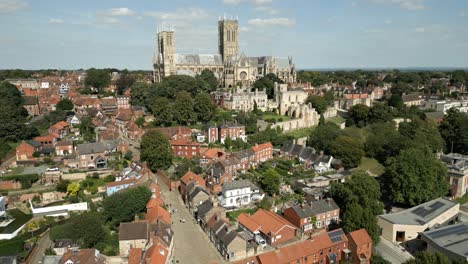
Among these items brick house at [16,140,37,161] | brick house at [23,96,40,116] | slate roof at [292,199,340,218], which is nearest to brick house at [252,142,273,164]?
slate roof at [292,199,340,218]

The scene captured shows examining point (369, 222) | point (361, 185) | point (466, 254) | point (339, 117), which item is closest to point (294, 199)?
point (361, 185)

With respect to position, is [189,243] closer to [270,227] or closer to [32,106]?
[270,227]

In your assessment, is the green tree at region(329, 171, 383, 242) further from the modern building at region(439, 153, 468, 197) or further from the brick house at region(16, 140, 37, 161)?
the brick house at region(16, 140, 37, 161)

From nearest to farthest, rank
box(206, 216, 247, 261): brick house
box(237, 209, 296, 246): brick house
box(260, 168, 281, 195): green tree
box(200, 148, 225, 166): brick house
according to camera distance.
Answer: box(206, 216, 247, 261): brick house, box(237, 209, 296, 246): brick house, box(260, 168, 281, 195): green tree, box(200, 148, 225, 166): brick house

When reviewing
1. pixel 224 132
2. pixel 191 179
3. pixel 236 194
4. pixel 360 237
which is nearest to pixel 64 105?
pixel 224 132

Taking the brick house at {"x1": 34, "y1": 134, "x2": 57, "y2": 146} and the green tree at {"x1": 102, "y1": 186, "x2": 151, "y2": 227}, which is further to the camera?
the brick house at {"x1": 34, "y1": 134, "x2": 57, "y2": 146}

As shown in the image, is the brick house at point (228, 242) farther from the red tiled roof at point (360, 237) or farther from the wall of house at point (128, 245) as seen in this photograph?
the red tiled roof at point (360, 237)

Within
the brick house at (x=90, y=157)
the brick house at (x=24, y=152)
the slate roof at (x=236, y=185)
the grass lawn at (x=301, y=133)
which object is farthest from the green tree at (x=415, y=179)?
the brick house at (x=24, y=152)
